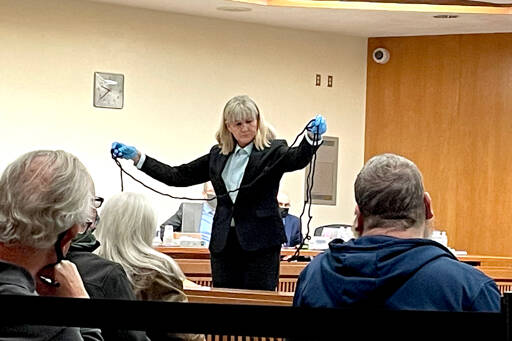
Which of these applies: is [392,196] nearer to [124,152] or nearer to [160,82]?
[124,152]

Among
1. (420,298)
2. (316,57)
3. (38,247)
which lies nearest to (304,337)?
(38,247)

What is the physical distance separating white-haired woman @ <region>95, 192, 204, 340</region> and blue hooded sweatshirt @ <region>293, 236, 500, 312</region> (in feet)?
4.14

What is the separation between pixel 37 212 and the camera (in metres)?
2.04

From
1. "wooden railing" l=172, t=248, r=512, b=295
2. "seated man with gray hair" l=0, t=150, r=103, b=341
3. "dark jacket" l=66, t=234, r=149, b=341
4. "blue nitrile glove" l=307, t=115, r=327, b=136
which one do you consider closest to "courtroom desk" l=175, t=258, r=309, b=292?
"wooden railing" l=172, t=248, r=512, b=295

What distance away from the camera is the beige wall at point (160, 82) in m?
9.66

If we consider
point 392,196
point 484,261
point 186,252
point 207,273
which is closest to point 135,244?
point 392,196

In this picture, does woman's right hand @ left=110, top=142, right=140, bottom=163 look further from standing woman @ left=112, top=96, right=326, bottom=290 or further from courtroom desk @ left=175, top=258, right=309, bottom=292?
courtroom desk @ left=175, top=258, right=309, bottom=292

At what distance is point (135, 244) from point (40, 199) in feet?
5.19

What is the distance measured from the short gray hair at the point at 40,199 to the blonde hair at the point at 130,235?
4.94 feet

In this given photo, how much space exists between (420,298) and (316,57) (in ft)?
30.1

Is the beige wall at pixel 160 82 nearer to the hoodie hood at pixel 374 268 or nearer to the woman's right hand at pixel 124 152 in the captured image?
the woman's right hand at pixel 124 152

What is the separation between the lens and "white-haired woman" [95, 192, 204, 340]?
359 cm

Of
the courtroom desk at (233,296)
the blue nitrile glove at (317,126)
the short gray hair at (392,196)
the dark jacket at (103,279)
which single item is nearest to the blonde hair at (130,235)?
the dark jacket at (103,279)

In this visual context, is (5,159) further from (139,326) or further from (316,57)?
(139,326)
